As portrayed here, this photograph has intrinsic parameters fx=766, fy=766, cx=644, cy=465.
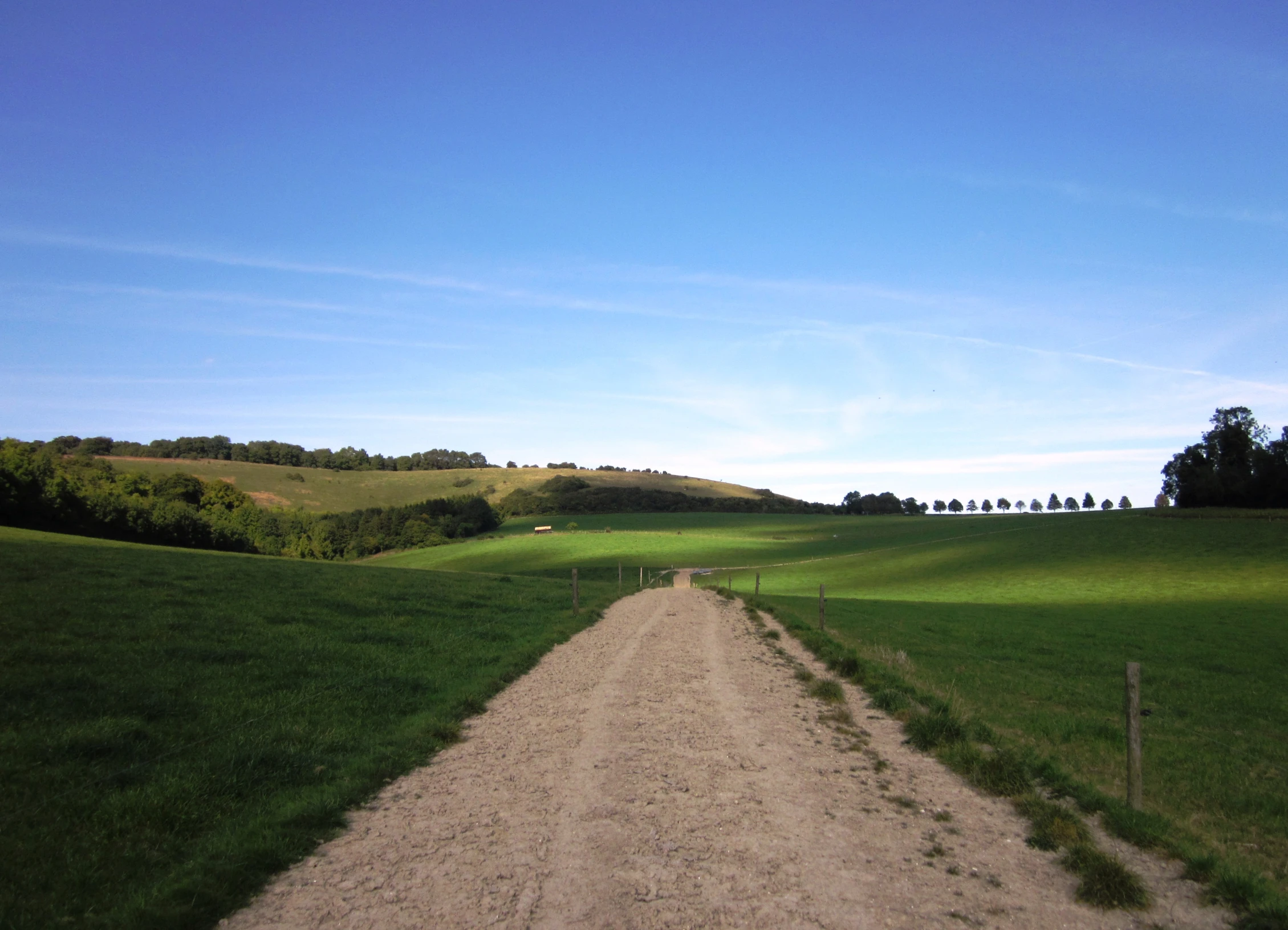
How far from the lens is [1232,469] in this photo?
8331 cm

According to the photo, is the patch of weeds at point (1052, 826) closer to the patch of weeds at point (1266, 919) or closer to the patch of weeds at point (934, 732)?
the patch of weeds at point (1266, 919)

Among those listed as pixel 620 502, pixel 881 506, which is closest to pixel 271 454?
pixel 620 502

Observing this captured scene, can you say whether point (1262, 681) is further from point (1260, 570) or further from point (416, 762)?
point (1260, 570)

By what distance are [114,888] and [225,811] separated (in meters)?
1.62

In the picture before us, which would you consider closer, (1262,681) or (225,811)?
(225,811)

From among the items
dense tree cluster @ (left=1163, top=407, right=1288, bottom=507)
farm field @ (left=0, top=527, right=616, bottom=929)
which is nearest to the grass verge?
farm field @ (left=0, top=527, right=616, bottom=929)

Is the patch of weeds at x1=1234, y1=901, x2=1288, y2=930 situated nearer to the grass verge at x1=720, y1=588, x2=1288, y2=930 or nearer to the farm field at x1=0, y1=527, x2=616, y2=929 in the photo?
the grass verge at x1=720, y1=588, x2=1288, y2=930

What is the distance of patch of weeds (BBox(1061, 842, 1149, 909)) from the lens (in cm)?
533

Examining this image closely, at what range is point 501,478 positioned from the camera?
160 m

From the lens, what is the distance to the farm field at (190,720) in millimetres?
5566

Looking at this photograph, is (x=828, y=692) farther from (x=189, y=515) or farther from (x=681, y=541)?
(x=681, y=541)

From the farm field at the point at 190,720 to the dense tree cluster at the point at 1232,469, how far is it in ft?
296

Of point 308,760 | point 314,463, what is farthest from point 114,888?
point 314,463

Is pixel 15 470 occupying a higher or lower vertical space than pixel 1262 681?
higher
